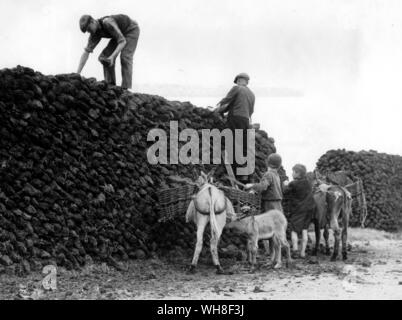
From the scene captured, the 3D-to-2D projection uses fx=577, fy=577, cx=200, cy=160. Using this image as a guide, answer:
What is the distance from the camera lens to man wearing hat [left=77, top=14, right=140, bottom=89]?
464 inches

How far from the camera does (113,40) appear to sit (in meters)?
12.4

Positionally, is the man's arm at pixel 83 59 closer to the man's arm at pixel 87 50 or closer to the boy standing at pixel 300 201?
the man's arm at pixel 87 50

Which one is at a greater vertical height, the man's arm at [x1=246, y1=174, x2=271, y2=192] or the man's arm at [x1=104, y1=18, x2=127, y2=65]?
the man's arm at [x1=104, y1=18, x2=127, y2=65]

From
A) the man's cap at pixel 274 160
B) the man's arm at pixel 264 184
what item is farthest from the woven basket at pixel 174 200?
the man's cap at pixel 274 160

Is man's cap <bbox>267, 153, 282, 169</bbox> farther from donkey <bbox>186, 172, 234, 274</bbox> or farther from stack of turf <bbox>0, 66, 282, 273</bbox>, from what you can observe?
stack of turf <bbox>0, 66, 282, 273</bbox>

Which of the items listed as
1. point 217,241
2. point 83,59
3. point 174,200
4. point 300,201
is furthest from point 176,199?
point 83,59

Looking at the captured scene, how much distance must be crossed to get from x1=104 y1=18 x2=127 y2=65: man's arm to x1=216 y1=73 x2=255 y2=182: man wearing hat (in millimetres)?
2689

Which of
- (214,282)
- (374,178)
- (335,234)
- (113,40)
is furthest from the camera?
(374,178)

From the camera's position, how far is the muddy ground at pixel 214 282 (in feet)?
26.2

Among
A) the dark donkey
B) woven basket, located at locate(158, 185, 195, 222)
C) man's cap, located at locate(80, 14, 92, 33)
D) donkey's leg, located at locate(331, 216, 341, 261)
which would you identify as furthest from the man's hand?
donkey's leg, located at locate(331, 216, 341, 261)

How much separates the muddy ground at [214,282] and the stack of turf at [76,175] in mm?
443

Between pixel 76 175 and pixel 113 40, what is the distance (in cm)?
368

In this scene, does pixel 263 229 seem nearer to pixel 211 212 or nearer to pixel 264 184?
pixel 264 184
